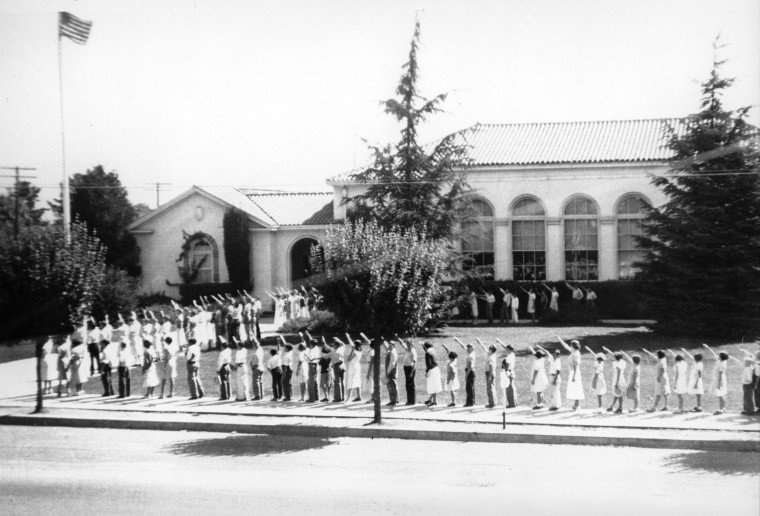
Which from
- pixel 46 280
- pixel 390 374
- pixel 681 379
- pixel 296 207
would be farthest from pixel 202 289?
pixel 681 379

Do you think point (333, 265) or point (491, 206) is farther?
point (491, 206)

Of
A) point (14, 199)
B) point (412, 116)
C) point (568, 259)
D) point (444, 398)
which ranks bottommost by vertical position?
point (444, 398)

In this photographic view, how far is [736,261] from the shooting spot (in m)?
22.5

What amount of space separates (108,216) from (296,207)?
358 inches

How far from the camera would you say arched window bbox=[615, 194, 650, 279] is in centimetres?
3064

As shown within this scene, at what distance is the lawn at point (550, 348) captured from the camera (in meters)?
16.2

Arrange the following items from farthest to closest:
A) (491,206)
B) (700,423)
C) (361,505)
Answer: (491,206) < (700,423) < (361,505)

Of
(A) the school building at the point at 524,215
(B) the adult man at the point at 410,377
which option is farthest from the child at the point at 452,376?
(A) the school building at the point at 524,215

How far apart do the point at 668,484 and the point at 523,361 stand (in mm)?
9078

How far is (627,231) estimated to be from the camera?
30.9 meters

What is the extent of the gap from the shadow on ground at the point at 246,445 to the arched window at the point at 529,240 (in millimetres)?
19534

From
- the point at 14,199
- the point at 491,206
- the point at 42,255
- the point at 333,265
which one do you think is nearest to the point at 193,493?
the point at 333,265

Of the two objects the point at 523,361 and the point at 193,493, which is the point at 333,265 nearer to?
the point at 193,493

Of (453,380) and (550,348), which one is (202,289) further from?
(453,380)
